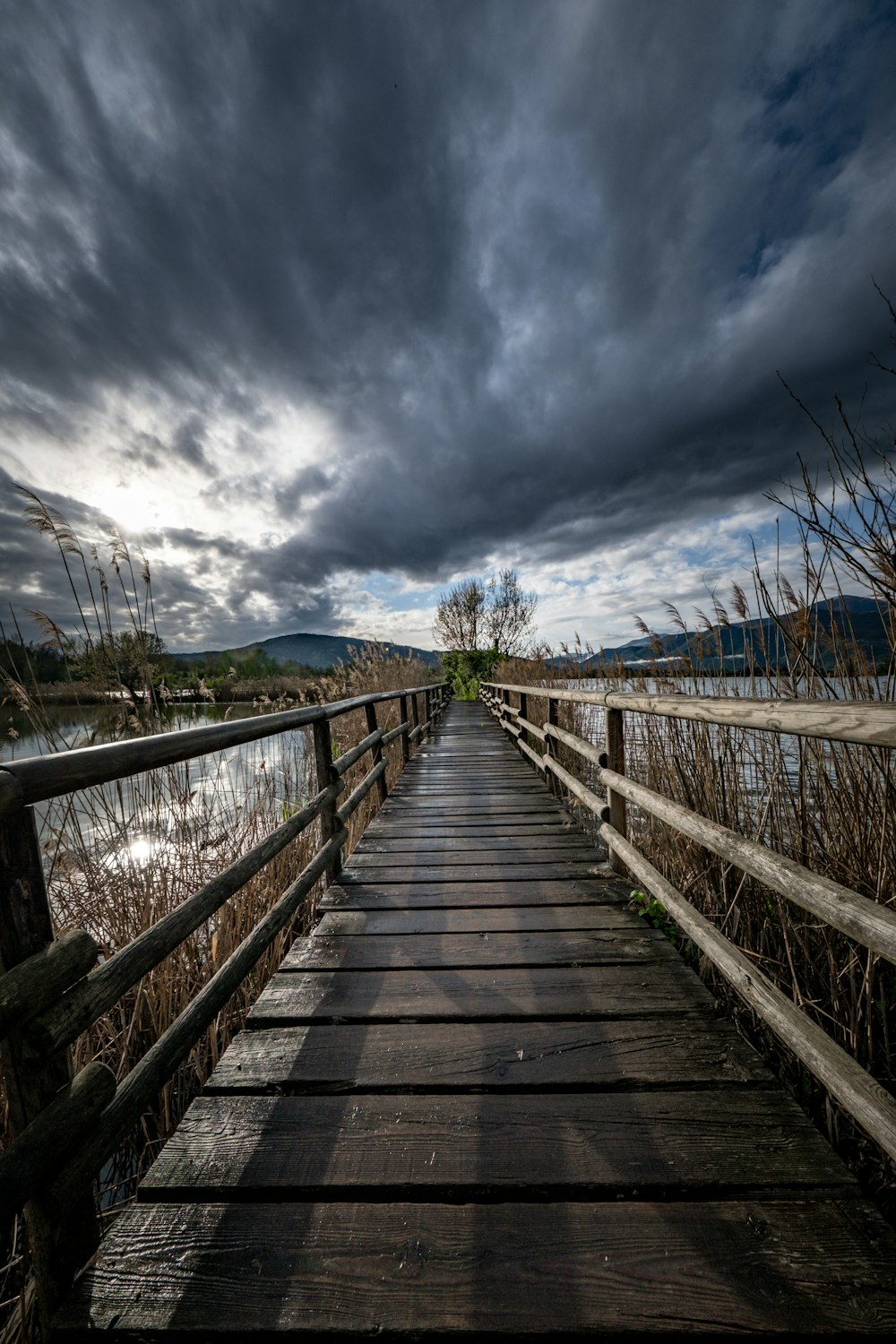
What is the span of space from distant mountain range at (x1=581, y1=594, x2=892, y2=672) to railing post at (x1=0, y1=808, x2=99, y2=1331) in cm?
271

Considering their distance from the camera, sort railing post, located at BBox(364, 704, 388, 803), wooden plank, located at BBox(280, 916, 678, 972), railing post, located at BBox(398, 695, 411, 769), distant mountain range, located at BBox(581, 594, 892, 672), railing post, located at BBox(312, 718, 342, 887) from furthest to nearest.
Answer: railing post, located at BBox(398, 695, 411, 769), railing post, located at BBox(364, 704, 388, 803), railing post, located at BBox(312, 718, 342, 887), distant mountain range, located at BBox(581, 594, 892, 672), wooden plank, located at BBox(280, 916, 678, 972)

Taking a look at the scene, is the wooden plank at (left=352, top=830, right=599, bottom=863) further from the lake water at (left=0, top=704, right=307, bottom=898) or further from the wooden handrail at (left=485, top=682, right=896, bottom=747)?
the wooden handrail at (left=485, top=682, right=896, bottom=747)

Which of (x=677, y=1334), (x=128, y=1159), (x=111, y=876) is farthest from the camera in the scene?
(x=111, y=876)

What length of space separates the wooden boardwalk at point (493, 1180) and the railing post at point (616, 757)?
74 centimetres

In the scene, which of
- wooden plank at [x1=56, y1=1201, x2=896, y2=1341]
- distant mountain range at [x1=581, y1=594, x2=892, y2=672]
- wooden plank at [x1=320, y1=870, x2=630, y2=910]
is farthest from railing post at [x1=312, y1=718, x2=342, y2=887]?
distant mountain range at [x1=581, y1=594, x2=892, y2=672]

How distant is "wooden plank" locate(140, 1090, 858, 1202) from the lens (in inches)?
44.6

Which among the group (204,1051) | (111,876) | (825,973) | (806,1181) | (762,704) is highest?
(762,704)

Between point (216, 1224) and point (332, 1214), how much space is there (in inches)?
9.5

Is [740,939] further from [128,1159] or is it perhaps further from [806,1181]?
[128,1159]

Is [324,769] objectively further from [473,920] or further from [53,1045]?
[53,1045]

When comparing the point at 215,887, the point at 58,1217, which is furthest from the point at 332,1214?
the point at 215,887

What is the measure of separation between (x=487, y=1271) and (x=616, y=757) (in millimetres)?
2011

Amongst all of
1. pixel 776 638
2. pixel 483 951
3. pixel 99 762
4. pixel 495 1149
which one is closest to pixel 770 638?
pixel 776 638

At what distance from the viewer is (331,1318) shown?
908 mm
